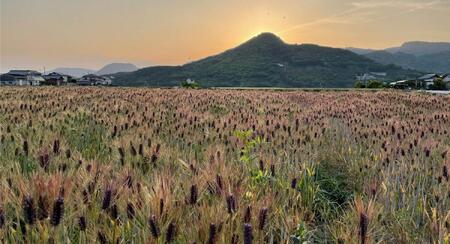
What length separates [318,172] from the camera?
19.1 feet

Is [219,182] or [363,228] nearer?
[363,228]

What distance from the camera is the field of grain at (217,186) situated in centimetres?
231

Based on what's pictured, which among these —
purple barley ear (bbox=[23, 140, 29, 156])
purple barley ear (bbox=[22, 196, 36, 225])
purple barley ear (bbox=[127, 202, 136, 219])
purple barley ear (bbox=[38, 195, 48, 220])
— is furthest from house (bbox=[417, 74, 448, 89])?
purple barley ear (bbox=[22, 196, 36, 225])

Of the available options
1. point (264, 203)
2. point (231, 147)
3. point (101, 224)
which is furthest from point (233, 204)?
point (231, 147)

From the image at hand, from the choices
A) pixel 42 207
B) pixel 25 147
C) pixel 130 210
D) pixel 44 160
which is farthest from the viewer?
pixel 25 147

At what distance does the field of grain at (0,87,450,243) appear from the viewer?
7.57 ft

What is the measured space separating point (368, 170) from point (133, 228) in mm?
3267

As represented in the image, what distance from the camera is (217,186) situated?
298 cm

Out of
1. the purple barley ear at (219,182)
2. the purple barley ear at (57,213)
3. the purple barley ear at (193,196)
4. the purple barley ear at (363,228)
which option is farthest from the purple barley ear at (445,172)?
the purple barley ear at (57,213)

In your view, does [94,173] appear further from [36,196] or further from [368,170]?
[368,170]

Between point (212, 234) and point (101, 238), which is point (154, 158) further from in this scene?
point (212, 234)

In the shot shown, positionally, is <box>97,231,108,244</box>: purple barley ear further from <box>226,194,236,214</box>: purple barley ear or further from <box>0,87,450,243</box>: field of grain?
<box>226,194,236,214</box>: purple barley ear

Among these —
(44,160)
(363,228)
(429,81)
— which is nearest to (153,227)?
(363,228)

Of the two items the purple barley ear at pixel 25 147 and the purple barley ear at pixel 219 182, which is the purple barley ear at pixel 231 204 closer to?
the purple barley ear at pixel 219 182
